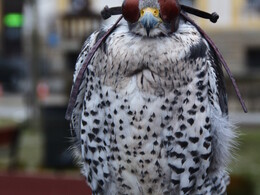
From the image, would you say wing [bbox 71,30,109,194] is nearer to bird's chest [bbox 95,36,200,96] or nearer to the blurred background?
bird's chest [bbox 95,36,200,96]

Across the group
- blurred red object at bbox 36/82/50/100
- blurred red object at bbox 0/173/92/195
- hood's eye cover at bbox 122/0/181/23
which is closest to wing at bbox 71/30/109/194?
hood's eye cover at bbox 122/0/181/23

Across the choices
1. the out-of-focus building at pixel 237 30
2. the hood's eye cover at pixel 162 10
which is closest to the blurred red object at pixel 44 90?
the out-of-focus building at pixel 237 30

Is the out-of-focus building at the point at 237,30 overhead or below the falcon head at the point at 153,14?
below

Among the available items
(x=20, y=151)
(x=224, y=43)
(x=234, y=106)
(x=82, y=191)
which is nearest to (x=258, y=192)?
(x=82, y=191)

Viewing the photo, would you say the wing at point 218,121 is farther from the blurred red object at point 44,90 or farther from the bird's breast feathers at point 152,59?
the blurred red object at point 44,90

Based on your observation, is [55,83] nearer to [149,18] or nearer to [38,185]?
[38,185]
